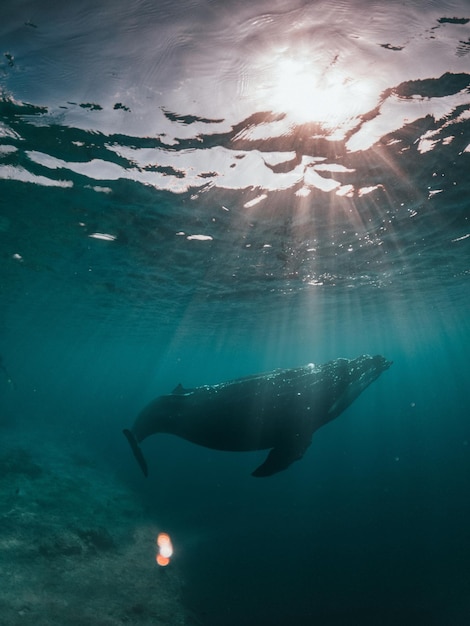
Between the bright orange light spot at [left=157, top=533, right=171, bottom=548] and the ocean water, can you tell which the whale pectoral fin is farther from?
the bright orange light spot at [left=157, top=533, right=171, bottom=548]

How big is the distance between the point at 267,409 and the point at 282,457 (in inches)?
39.1

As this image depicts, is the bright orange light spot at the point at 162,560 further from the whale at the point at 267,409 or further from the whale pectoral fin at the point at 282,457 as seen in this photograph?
the whale pectoral fin at the point at 282,457

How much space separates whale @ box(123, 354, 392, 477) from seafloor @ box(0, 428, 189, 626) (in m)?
5.43

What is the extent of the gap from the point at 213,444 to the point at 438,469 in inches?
922

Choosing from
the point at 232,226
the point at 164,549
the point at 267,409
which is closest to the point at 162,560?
the point at 164,549

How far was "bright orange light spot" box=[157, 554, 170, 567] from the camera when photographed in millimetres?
12556

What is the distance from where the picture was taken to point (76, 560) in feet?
36.5

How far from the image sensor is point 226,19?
521 cm

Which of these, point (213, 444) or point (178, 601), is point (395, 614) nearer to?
point (178, 601)

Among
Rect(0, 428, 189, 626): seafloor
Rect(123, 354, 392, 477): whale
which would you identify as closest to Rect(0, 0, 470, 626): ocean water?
Rect(0, 428, 189, 626): seafloor

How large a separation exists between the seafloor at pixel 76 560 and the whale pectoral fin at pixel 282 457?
626 centimetres

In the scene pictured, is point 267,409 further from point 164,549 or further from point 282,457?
point 164,549

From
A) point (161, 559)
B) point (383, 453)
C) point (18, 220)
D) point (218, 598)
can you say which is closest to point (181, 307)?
point (18, 220)

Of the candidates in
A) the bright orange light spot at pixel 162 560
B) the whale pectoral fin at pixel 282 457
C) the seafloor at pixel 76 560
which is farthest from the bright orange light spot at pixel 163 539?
the whale pectoral fin at pixel 282 457
